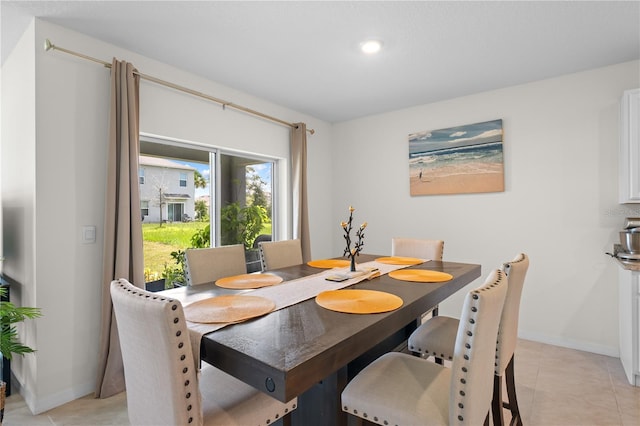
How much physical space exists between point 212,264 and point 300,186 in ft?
5.85

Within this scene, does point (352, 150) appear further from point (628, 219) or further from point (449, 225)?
point (628, 219)

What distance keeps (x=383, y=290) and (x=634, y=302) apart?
1.96m

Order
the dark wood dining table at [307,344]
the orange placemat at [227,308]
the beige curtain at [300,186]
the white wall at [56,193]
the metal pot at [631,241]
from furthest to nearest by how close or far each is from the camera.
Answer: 1. the beige curtain at [300,186]
2. the metal pot at [631,241]
3. the white wall at [56,193]
4. the orange placemat at [227,308]
5. the dark wood dining table at [307,344]

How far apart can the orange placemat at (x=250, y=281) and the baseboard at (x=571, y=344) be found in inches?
105

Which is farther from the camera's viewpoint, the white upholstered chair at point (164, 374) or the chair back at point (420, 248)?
Result: the chair back at point (420, 248)

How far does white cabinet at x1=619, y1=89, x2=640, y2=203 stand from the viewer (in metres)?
2.53

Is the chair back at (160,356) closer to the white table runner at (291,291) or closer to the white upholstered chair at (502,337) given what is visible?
the white table runner at (291,291)

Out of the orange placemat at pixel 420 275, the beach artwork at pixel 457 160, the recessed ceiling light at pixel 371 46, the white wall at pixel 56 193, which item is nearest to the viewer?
the orange placemat at pixel 420 275

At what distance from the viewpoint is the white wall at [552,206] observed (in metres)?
2.85

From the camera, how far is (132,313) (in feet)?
3.47

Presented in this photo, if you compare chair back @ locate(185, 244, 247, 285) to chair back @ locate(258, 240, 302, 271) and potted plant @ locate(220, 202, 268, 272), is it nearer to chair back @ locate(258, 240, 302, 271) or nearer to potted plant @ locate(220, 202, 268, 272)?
chair back @ locate(258, 240, 302, 271)

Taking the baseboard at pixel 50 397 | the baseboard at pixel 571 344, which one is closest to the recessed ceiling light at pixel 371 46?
the baseboard at pixel 571 344

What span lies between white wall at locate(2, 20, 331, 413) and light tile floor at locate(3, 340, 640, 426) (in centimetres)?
12

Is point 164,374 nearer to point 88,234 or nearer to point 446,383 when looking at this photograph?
point 446,383
